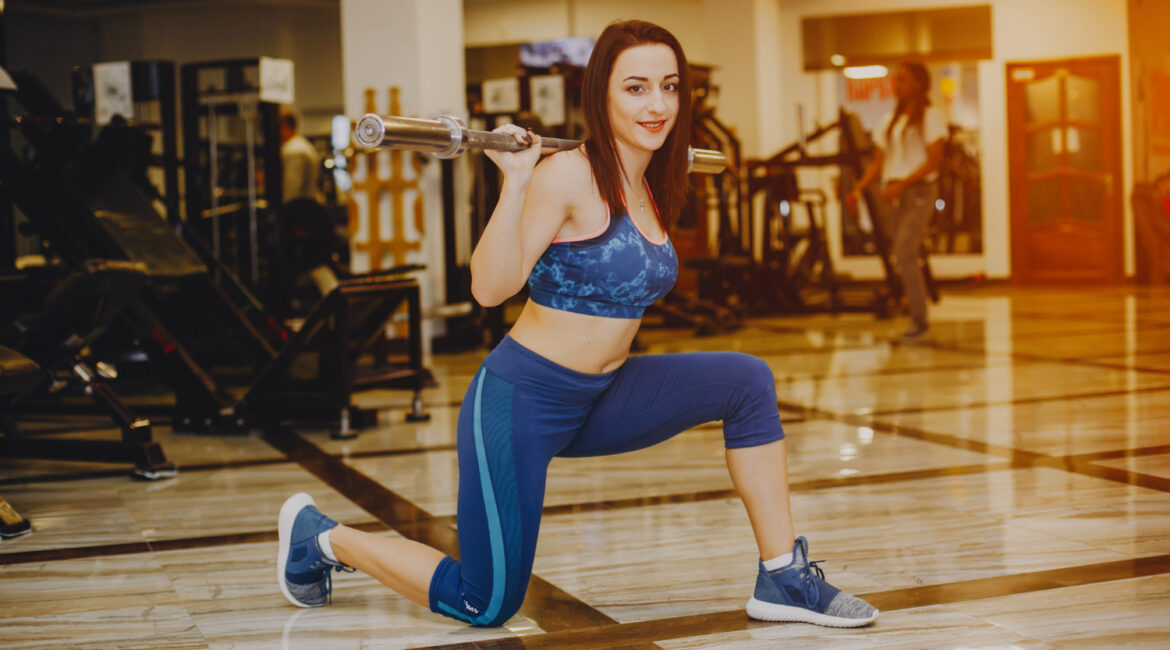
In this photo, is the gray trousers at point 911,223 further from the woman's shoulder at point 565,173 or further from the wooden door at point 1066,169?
the wooden door at point 1066,169

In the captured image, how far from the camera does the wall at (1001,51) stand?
11758mm

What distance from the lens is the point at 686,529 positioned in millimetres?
2834

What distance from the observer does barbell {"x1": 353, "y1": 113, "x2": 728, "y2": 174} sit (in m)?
1.57

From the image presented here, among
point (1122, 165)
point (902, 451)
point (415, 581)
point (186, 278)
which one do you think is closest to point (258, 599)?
point (415, 581)

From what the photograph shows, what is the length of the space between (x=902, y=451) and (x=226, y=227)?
5680 mm

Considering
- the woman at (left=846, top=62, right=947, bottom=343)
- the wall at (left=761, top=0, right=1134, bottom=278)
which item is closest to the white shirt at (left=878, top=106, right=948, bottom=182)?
the woman at (left=846, top=62, right=947, bottom=343)

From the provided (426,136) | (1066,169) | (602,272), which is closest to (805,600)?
(602,272)

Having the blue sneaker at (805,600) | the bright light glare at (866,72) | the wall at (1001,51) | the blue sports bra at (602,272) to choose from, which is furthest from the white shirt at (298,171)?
the blue sneaker at (805,600)

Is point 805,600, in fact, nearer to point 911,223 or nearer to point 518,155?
point 518,155

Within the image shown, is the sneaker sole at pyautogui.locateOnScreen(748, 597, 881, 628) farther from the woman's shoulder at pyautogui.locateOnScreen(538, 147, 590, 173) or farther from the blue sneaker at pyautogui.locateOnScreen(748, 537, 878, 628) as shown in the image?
the woman's shoulder at pyautogui.locateOnScreen(538, 147, 590, 173)

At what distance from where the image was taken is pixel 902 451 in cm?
373

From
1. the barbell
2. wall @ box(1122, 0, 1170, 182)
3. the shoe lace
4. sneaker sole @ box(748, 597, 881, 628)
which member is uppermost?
wall @ box(1122, 0, 1170, 182)

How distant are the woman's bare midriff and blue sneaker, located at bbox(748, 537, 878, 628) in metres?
0.49

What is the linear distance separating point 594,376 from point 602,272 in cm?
18
